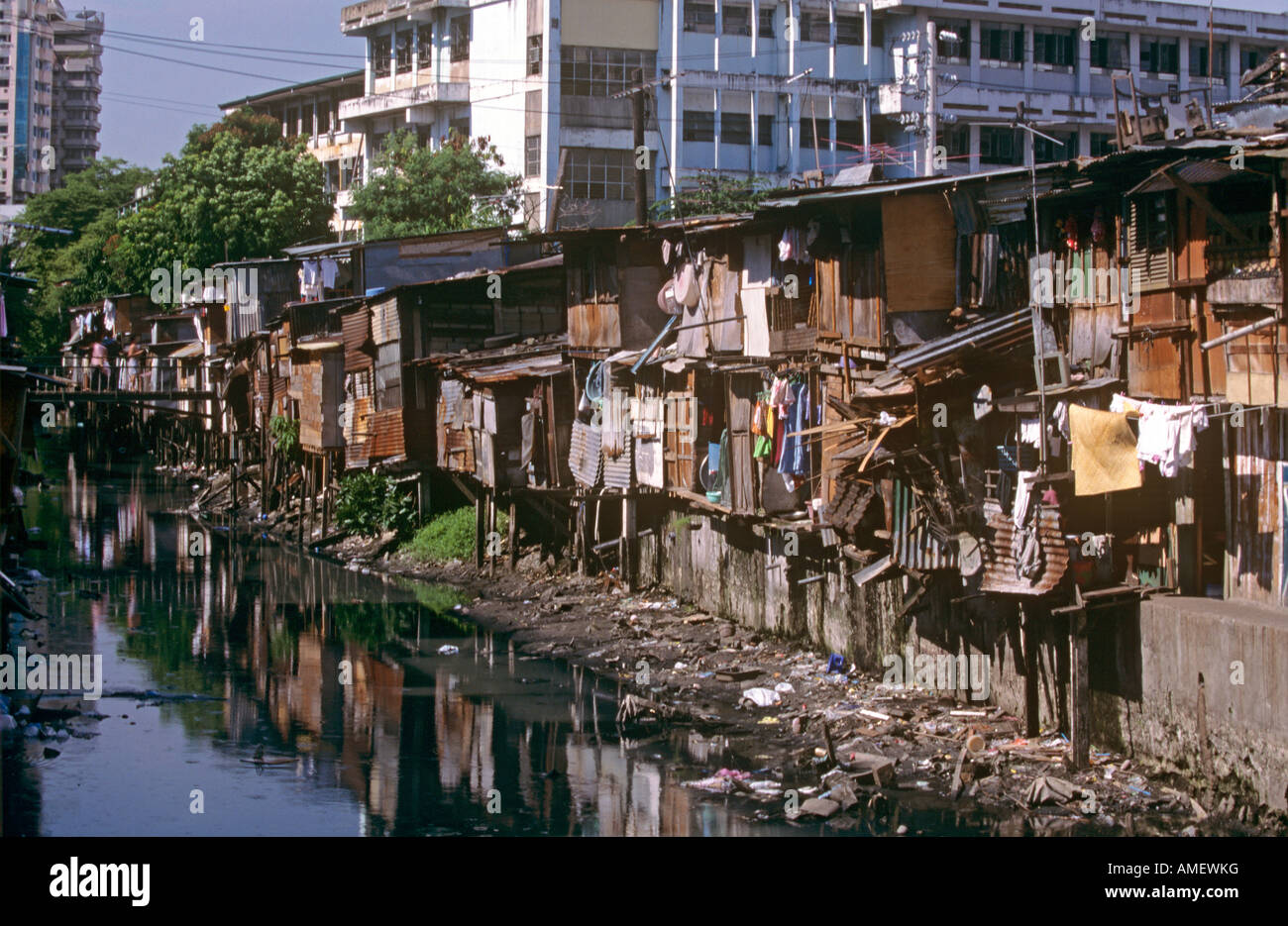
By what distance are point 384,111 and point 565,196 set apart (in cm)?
1228

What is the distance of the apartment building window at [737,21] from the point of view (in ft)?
149

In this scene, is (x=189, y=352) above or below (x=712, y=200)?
below

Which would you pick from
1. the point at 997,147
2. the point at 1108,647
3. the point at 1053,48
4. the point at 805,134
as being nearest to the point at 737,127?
the point at 805,134

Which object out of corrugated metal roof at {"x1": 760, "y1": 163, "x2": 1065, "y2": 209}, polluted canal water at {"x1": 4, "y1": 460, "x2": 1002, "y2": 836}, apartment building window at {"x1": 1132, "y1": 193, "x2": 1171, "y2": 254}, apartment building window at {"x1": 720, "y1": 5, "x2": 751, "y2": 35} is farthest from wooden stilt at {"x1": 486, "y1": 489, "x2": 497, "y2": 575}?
apartment building window at {"x1": 720, "y1": 5, "x2": 751, "y2": 35}

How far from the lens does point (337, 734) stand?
751 inches

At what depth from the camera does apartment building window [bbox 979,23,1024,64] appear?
148ft

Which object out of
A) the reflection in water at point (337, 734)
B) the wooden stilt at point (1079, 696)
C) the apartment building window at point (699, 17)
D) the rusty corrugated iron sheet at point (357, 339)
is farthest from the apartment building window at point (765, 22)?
the wooden stilt at point (1079, 696)

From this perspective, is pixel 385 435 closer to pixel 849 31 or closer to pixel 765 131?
pixel 765 131

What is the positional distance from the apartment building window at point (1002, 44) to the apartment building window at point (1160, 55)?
4.15 metres

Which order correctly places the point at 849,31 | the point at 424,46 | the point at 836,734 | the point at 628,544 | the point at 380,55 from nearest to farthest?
the point at 836,734
the point at 628,544
the point at 849,31
the point at 424,46
the point at 380,55

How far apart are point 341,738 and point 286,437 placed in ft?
80.9

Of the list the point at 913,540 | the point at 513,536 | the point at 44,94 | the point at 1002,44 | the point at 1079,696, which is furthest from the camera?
the point at 44,94

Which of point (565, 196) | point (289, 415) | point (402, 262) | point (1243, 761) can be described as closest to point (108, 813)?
point (1243, 761)

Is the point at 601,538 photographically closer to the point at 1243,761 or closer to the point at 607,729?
the point at 607,729
